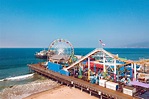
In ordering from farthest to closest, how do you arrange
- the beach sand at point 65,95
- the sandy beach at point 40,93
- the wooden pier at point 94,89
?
the sandy beach at point 40,93 → the beach sand at point 65,95 → the wooden pier at point 94,89

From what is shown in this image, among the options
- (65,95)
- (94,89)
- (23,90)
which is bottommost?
(23,90)

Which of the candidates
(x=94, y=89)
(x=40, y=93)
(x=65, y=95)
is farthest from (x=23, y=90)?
(x=94, y=89)

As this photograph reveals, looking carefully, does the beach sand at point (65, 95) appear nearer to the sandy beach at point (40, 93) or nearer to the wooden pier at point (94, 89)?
the sandy beach at point (40, 93)

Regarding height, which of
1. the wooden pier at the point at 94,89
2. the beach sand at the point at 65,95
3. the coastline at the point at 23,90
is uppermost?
the wooden pier at the point at 94,89

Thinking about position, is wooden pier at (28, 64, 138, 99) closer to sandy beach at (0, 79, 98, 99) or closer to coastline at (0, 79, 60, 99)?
sandy beach at (0, 79, 98, 99)

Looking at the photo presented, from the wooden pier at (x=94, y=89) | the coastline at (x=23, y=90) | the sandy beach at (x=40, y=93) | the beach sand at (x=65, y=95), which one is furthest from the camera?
the coastline at (x=23, y=90)

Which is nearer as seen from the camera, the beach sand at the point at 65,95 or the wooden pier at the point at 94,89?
the wooden pier at the point at 94,89

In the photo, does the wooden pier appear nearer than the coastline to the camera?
Yes

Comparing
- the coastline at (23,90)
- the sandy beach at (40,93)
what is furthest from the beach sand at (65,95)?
the coastline at (23,90)

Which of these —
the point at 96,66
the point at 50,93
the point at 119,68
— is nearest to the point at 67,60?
the point at 96,66

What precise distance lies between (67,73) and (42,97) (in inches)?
498

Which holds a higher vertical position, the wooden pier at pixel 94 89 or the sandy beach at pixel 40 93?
the wooden pier at pixel 94 89

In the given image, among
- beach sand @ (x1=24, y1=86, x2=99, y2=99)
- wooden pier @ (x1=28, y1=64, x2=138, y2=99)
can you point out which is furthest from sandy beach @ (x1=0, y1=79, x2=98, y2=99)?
wooden pier @ (x1=28, y1=64, x2=138, y2=99)

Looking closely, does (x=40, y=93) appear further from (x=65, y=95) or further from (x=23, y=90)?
(x=65, y=95)
